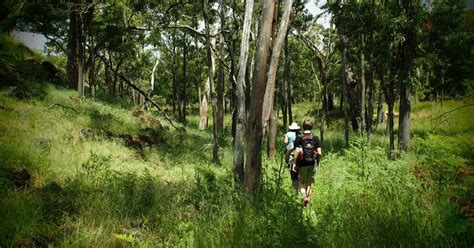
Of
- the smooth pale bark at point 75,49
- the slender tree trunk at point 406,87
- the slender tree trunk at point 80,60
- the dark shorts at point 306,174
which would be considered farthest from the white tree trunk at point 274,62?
the smooth pale bark at point 75,49

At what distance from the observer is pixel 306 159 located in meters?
7.35

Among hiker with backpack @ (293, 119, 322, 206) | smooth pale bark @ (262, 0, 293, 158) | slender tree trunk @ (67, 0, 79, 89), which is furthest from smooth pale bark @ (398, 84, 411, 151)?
slender tree trunk @ (67, 0, 79, 89)

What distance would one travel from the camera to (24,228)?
4438mm

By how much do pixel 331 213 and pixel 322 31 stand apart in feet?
78.8

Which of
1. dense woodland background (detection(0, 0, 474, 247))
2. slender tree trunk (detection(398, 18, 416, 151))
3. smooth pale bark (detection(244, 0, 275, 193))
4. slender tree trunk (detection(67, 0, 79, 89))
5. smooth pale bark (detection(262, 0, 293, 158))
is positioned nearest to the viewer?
dense woodland background (detection(0, 0, 474, 247))

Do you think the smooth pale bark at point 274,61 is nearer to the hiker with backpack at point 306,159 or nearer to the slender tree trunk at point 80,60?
the hiker with backpack at point 306,159

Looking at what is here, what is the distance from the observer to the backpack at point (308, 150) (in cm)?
736

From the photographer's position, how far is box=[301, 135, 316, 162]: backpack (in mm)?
7359

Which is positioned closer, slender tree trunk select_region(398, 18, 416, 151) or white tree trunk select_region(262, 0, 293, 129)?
white tree trunk select_region(262, 0, 293, 129)

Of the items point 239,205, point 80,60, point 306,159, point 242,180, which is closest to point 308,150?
point 306,159

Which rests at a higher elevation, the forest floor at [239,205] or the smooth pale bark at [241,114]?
the smooth pale bark at [241,114]

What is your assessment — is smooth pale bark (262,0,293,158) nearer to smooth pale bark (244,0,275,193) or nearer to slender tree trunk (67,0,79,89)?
smooth pale bark (244,0,275,193)

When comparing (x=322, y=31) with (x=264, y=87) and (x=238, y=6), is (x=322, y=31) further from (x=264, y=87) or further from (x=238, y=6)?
(x=264, y=87)

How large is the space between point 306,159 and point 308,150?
0.64 feet
